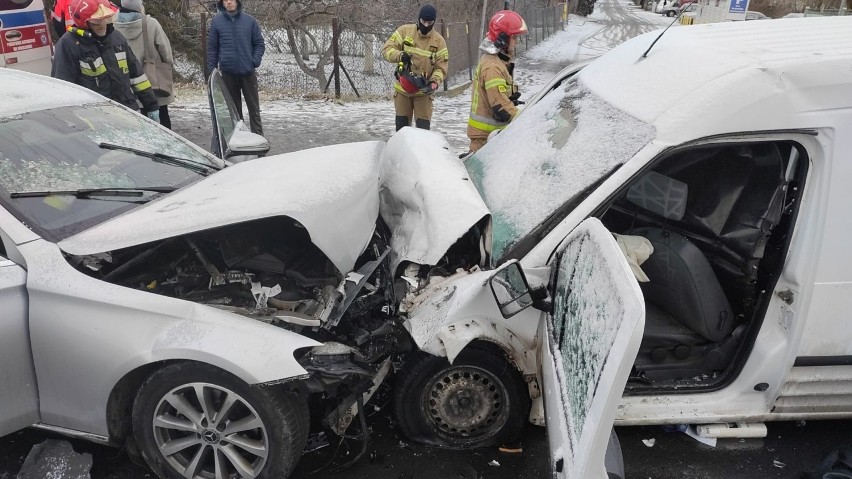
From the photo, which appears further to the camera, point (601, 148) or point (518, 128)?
point (518, 128)

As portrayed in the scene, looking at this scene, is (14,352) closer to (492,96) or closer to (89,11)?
(89,11)

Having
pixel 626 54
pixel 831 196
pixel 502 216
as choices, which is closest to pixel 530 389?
pixel 502 216

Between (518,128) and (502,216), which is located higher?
(518,128)

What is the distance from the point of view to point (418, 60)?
6238mm

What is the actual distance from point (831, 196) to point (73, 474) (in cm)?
325

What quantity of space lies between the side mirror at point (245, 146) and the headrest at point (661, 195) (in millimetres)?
2306

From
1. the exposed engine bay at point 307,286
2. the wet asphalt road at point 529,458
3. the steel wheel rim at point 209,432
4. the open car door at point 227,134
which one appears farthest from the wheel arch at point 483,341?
the open car door at point 227,134

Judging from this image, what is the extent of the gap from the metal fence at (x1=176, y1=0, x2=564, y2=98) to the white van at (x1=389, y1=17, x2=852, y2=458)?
8.95 m

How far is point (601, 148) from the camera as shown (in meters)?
2.46

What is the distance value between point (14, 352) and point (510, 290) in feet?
6.22

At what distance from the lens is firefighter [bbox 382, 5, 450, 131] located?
6.14 m

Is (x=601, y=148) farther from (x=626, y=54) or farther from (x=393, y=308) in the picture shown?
(x=393, y=308)

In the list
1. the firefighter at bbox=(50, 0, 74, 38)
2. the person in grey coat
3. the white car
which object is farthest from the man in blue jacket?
the white car

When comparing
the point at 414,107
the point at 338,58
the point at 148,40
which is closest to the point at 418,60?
the point at 414,107
